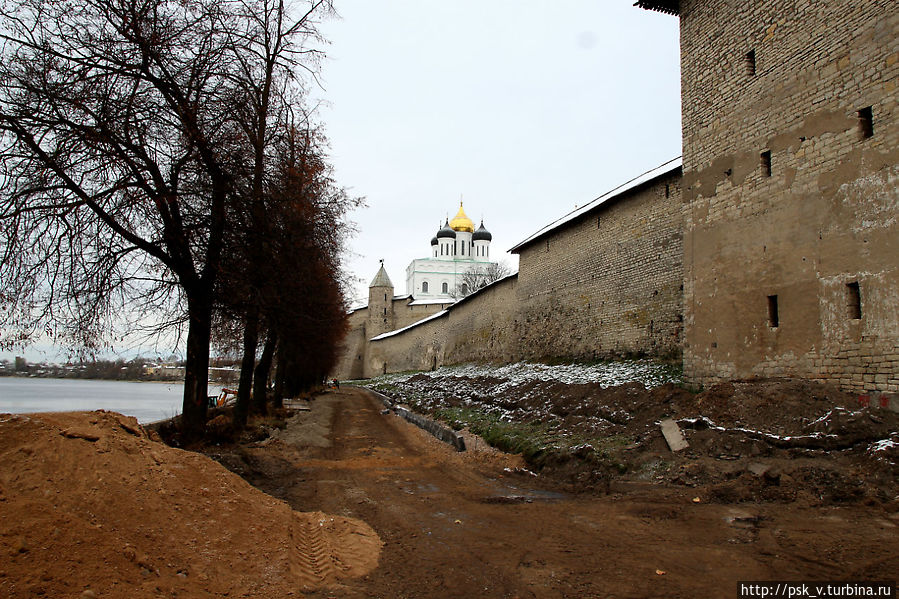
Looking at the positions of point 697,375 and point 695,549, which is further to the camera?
point 697,375

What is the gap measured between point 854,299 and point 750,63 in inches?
217

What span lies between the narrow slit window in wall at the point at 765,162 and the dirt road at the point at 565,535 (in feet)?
21.6

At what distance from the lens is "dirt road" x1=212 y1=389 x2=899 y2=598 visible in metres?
4.52

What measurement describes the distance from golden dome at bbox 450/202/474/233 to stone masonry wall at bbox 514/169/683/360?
64.2 m

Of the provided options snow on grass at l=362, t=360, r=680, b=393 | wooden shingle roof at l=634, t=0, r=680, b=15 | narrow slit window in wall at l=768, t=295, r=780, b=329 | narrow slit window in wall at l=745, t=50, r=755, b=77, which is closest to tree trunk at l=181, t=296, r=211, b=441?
snow on grass at l=362, t=360, r=680, b=393

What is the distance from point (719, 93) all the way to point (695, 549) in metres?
10.4

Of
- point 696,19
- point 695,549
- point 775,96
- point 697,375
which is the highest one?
point 696,19

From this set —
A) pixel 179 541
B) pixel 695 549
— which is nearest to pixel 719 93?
pixel 695 549

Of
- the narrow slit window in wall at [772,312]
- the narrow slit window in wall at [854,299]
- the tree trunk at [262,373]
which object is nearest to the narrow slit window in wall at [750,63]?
the narrow slit window in wall at [772,312]

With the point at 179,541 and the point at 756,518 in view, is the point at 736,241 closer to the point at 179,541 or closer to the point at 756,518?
the point at 756,518

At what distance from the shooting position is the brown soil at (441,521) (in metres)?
4.17

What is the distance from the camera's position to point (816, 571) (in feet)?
14.9

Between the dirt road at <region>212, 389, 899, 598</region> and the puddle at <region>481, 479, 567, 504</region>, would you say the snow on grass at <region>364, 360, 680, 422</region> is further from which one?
the dirt road at <region>212, 389, 899, 598</region>

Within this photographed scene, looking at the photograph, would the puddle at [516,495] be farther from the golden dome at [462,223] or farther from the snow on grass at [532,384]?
the golden dome at [462,223]
